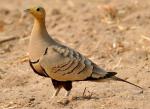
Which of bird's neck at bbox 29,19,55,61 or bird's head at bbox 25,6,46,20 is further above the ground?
bird's head at bbox 25,6,46,20

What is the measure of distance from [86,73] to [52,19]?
4671mm

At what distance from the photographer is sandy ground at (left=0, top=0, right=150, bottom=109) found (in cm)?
738

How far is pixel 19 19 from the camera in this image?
469 inches

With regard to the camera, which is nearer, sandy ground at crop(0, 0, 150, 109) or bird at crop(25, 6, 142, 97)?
bird at crop(25, 6, 142, 97)

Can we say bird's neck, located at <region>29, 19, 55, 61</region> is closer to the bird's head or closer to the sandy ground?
the bird's head

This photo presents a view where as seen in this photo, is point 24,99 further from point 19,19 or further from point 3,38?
point 19,19

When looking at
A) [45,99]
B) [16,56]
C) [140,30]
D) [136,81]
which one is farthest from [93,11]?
[45,99]

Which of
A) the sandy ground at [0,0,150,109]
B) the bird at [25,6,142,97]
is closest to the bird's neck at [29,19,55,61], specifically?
the bird at [25,6,142,97]

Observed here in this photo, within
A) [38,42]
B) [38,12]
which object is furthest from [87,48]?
[38,42]

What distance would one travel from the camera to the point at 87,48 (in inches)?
400

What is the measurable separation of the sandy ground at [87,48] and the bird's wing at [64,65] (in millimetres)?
295

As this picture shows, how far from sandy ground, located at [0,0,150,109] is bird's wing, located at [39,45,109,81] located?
0.97 ft

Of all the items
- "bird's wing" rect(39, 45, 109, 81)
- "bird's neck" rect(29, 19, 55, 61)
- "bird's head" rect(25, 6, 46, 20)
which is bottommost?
"bird's wing" rect(39, 45, 109, 81)

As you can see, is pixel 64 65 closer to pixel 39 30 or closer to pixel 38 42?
pixel 38 42
